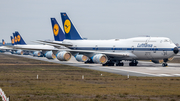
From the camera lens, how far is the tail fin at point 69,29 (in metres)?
66.9

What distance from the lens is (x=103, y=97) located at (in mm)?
20156

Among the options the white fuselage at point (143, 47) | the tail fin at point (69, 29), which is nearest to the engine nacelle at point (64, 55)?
the white fuselage at point (143, 47)

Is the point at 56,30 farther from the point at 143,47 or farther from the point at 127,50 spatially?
the point at 143,47

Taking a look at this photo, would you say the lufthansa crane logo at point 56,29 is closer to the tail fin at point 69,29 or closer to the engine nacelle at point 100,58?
the tail fin at point 69,29

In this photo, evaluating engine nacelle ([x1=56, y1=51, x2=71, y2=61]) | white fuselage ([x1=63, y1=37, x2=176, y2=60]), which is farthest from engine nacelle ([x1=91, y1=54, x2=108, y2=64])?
engine nacelle ([x1=56, y1=51, x2=71, y2=61])

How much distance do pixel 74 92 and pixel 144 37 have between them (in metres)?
37.5

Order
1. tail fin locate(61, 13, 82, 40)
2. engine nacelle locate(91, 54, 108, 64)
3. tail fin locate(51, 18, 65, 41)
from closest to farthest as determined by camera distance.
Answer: engine nacelle locate(91, 54, 108, 64)
tail fin locate(61, 13, 82, 40)
tail fin locate(51, 18, 65, 41)

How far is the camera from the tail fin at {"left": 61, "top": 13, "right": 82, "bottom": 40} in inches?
2633

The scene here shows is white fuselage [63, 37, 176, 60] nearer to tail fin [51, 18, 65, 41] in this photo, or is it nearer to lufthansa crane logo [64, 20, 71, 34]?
lufthansa crane logo [64, 20, 71, 34]

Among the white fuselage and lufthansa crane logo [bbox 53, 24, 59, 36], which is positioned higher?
lufthansa crane logo [bbox 53, 24, 59, 36]

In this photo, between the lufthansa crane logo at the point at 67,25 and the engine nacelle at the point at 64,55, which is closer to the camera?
the engine nacelle at the point at 64,55

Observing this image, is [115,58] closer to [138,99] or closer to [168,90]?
[168,90]

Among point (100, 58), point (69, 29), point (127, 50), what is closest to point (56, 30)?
point (69, 29)

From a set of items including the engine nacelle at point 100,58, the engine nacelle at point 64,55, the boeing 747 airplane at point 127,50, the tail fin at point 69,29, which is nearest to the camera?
the boeing 747 airplane at point 127,50
